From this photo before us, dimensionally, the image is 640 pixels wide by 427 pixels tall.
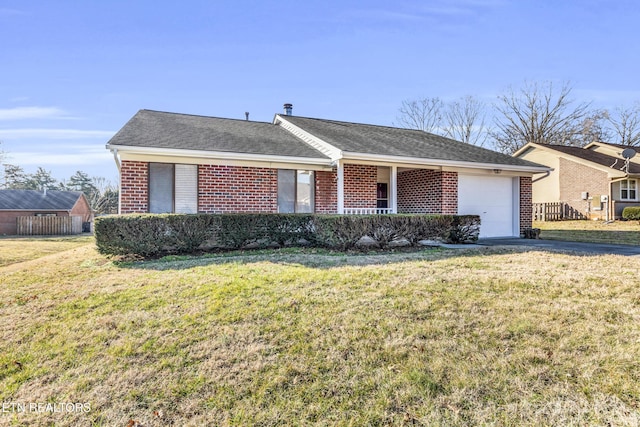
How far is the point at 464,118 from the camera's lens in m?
35.3

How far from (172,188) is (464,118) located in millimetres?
31992

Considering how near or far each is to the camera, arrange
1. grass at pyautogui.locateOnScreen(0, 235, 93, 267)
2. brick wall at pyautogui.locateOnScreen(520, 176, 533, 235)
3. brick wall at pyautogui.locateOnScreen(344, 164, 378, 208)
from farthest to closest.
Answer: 1. brick wall at pyautogui.locateOnScreen(520, 176, 533, 235)
2. brick wall at pyautogui.locateOnScreen(344, 164, 378, 208)
3. grass at pyautogui.locateOnScreen(0, 235, 93, 267)

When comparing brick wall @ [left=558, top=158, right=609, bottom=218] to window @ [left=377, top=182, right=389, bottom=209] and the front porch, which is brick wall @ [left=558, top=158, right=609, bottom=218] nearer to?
the front porch

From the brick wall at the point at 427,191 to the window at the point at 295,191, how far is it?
12.9 feet

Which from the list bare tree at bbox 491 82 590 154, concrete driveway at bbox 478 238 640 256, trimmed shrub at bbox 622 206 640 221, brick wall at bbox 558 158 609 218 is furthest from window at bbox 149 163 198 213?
bare tree at bbox 491 82 590 154

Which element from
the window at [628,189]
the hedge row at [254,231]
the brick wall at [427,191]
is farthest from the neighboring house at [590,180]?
the hedge row at [254,231]

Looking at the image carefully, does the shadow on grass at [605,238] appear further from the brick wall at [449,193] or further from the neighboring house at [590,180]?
the neighboring house at [590,180]

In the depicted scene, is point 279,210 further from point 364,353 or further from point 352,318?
point 364,353

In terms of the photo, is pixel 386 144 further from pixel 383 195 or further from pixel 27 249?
pixel 27 249

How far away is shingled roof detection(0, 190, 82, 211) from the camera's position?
3122 centimetres

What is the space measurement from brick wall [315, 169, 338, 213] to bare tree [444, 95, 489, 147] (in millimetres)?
26986

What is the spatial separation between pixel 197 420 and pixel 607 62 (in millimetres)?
27375

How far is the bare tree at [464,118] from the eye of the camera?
115ft

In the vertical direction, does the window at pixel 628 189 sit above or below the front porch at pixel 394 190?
above
